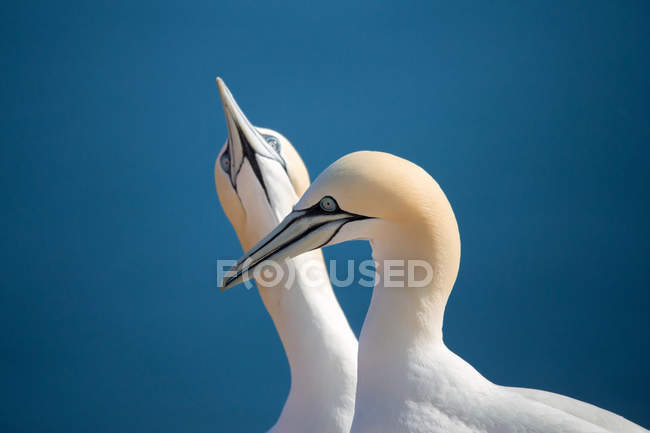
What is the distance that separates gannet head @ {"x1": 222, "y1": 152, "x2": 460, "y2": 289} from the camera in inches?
87.7

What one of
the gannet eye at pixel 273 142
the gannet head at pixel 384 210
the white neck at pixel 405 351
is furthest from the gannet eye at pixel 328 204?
the gannet eye at pixel 273 142

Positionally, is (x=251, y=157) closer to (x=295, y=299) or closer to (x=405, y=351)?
(x=295, y=299)

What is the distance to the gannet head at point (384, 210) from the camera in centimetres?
223

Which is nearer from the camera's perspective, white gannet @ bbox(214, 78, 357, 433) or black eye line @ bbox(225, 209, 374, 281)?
black eye line @ bbox(225, 209, 374, 281)

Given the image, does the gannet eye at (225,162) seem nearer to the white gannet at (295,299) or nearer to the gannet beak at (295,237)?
the white gannet at (295,299)

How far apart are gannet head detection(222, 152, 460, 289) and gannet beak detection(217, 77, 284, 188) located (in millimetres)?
1014

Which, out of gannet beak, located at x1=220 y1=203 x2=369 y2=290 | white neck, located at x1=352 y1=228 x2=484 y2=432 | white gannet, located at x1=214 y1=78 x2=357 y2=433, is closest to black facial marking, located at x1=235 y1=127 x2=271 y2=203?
white gannet, located at x1=214 y1=78 x2=357 y2=433

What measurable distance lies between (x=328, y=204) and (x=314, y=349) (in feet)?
3.67

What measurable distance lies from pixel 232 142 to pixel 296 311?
2.70 feet

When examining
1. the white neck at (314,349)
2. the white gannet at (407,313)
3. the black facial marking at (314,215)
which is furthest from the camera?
the white neck at (314,349)

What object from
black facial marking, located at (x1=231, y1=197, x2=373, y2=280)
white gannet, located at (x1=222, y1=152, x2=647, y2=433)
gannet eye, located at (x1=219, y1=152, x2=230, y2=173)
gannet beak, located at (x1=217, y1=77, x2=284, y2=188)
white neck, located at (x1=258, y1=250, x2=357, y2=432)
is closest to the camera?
white gannet, located at (x1=222, y1=152, x2=647, y2=433)

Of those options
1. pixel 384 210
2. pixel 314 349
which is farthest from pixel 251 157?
pixel 384 210

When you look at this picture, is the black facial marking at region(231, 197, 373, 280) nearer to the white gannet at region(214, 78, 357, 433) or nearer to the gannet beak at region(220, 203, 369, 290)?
the gannet beak at region(220, 203, 369, 290)

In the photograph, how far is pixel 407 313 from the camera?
2.34 metres
